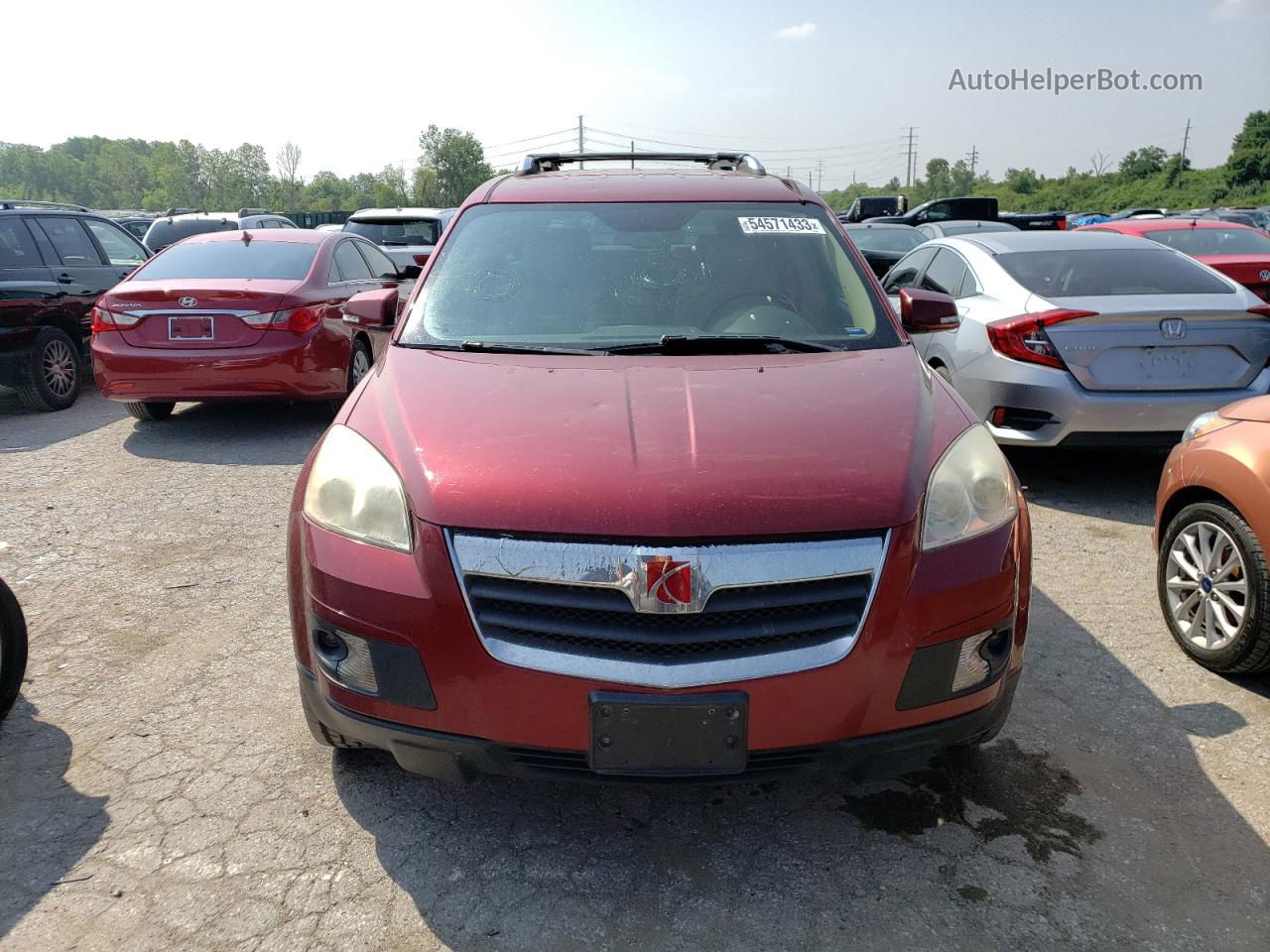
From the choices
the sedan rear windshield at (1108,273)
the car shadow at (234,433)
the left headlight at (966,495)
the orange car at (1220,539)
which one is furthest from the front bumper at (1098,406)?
the car shadow at (234,433)

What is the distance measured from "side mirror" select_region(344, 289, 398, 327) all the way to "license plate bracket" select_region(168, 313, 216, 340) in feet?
12.8

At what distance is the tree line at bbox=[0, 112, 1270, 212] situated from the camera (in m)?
62.1

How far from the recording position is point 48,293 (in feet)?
29.4

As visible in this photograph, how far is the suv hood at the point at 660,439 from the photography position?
227 cm

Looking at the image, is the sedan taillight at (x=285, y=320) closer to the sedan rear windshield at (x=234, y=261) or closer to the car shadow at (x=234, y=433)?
the sedan rear windshield at (x=234, y=261)

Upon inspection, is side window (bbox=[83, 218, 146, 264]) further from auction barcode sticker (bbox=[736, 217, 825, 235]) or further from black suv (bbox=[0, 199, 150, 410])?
auction barcode sticker (bbox=[736, 217, 825, 235])

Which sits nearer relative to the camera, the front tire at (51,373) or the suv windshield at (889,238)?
the front tire at (51,373)

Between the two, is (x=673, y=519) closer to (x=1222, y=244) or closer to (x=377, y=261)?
(x=377, y=261)

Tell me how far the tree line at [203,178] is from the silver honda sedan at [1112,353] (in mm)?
102060

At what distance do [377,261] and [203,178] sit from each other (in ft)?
391

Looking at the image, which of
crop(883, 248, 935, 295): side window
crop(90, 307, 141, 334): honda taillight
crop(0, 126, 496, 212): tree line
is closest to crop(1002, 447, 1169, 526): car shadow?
crop(883, 248, 935, 295): side window

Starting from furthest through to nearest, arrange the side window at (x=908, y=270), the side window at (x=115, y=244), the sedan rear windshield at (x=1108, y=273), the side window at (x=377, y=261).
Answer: the side window at (x=115, y=244)
the side window at (x=377, y=261)
the side window at (x=908, y=270)
the sedan rear windshield at (x=1108, y=273)

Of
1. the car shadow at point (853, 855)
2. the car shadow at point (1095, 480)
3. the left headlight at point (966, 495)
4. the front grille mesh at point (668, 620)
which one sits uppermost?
the left headlight at point (966, 495)

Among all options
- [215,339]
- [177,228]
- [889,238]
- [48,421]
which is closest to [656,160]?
[215,339]
